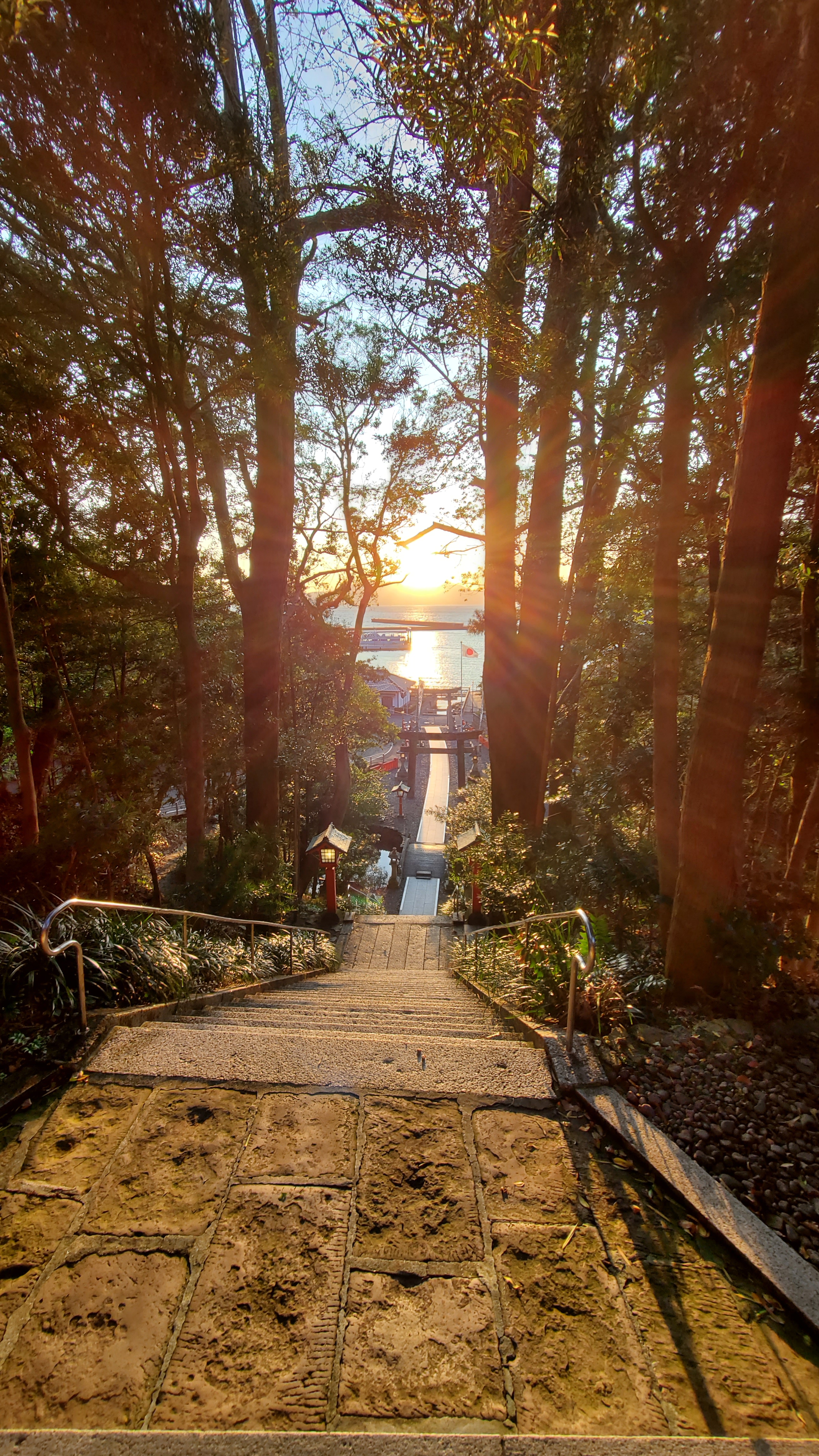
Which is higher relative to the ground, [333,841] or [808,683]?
[808,683]

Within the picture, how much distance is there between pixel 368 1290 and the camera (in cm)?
171

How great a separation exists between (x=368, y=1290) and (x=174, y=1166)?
823 mm

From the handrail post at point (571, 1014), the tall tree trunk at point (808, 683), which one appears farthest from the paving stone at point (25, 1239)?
the tall tree trunk at point (808, 683)

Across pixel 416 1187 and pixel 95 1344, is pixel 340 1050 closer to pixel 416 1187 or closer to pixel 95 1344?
pixel 416 1187

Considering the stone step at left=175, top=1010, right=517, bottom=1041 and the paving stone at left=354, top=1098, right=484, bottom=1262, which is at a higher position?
the paving stone at left=354, top=1098, right=484, bottom=1262

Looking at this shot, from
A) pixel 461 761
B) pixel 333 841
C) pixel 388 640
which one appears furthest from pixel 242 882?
pixel 388 640

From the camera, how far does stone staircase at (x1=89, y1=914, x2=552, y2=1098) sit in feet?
8.61

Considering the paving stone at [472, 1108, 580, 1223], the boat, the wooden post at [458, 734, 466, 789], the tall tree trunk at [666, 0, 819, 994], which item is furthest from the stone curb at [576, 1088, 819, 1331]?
the boat

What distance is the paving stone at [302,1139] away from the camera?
6.93ft

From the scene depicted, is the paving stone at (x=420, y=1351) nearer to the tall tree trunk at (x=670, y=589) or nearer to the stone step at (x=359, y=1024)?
the stone step at (x=359, y=1024)

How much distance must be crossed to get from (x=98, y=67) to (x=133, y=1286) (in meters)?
7.77

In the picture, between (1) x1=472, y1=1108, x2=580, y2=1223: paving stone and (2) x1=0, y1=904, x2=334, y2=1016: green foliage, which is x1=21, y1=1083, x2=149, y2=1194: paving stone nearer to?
(2) x1=0, y1=904, x2=334, y2=1016: green foliage

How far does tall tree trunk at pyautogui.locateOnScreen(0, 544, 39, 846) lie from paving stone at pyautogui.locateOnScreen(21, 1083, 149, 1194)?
12.7ft

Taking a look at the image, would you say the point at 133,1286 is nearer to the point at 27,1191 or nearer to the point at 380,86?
the point at 27,1191
